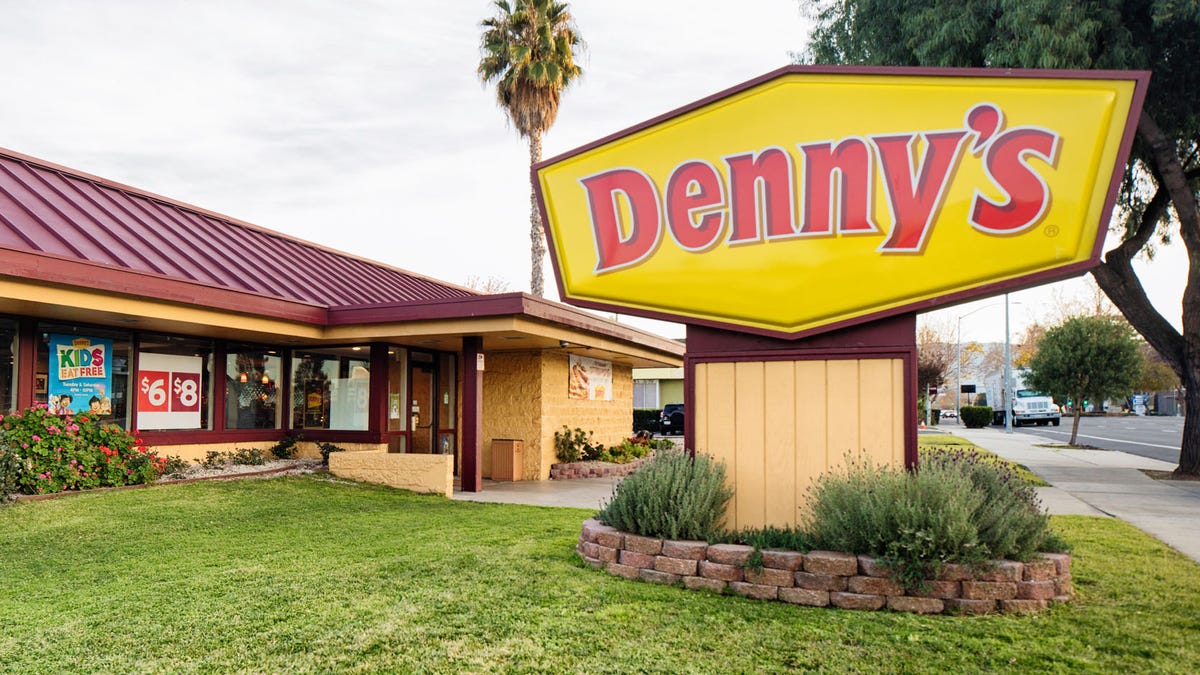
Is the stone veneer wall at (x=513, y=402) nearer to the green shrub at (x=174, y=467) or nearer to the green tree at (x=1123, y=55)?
the green shrub at (x=174, y=467)

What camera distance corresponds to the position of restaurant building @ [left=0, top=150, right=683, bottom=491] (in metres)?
10.8

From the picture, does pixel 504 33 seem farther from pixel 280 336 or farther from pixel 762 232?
pixel 762 232

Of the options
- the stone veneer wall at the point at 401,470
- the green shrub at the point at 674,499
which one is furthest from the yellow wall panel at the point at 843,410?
the stone veneer wall at the point at 401,470

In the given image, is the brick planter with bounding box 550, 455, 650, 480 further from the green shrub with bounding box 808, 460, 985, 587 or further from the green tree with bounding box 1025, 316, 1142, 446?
the green tree with bounding box 1025, 316, 1142, 446

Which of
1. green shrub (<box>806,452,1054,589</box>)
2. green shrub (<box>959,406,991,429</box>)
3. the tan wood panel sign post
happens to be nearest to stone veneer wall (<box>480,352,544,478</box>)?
the tan wood panel sign post

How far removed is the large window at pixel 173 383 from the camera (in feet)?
41.8

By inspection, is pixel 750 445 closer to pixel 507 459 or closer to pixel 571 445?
pixel 507 459

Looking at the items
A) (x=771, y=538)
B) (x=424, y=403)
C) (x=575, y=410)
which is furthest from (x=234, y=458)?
(x=771, y=538)

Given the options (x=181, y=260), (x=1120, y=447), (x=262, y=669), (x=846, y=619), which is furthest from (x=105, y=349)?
(x=1120, y=447)

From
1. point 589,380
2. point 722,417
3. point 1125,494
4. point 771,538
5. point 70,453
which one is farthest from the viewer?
point 589,380

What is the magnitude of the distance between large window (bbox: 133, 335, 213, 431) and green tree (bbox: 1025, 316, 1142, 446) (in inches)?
991

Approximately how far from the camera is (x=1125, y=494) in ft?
42.0

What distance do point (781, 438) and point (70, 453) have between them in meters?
Answer: 9.61

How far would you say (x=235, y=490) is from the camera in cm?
1111
